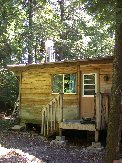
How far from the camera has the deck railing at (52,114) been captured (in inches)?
565

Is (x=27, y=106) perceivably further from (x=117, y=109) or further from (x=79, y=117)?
(x=117, y=109)

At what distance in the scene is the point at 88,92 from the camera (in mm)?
16094

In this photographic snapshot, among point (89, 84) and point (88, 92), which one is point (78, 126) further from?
point (89, 84)

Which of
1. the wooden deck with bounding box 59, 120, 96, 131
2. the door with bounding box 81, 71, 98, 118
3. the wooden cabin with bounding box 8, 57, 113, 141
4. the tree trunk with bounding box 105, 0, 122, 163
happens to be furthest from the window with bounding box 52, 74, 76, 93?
the tree trunk with bounding box 105, 0, 122, 163

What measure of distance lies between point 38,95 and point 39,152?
6619 mm

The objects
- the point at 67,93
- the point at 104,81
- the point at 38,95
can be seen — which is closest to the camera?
the point at 104,81

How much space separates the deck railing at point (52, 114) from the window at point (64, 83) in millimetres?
1646

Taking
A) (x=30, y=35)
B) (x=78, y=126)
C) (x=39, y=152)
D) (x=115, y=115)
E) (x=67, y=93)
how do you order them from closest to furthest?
(x=115, y=115) < (x=39, y=152) < (x=78, y=126) < (x=67, y=93) < (x=30, y=35)

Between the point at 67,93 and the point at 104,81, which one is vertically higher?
the point at 104,81

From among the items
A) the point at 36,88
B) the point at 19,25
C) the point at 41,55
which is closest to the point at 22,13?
the point at 19,25

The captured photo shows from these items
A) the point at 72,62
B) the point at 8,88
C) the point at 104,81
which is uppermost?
the point at 72,62

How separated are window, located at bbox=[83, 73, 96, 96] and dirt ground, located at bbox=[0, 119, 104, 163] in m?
3.23

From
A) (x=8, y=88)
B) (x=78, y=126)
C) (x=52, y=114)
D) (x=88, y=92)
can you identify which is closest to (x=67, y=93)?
(x=88, y=92)

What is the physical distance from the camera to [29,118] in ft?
60.8
